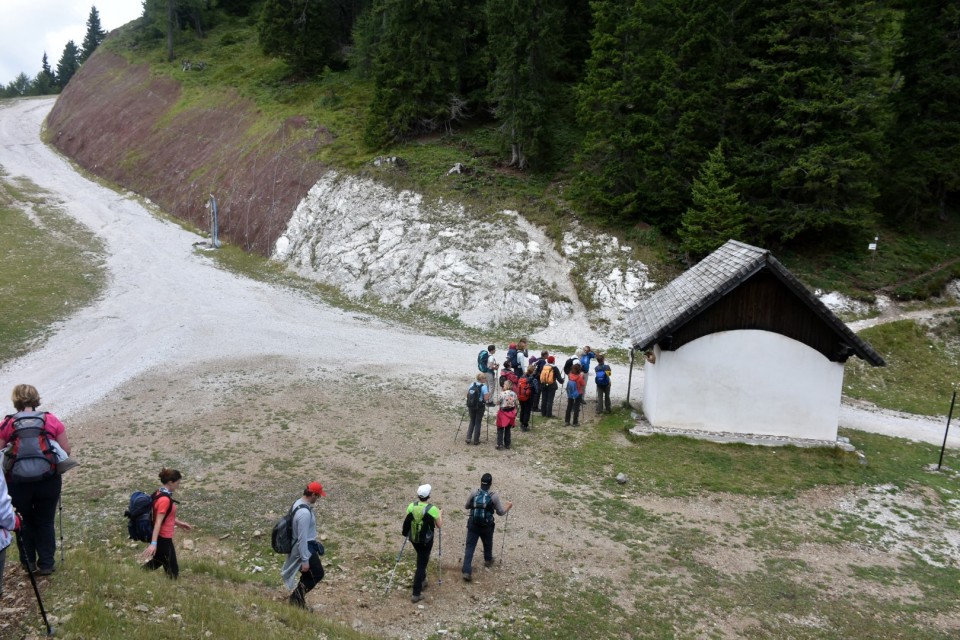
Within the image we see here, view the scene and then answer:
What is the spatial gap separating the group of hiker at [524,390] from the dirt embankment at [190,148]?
2168 cm

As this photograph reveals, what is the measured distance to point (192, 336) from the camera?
78.9ft

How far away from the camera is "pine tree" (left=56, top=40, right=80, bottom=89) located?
99.5 metres

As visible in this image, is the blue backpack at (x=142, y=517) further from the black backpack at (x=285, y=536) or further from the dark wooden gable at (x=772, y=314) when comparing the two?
the dark wooden gable at (x=772, y=314)

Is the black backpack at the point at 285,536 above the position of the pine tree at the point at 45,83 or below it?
below

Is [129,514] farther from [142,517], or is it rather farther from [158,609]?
[158,609]

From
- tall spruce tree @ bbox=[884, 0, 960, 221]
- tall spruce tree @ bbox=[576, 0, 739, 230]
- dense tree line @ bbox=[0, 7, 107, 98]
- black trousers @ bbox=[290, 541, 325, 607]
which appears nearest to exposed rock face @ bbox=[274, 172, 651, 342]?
tall spruce tree @ bbox=[576, 0, 739, 230]

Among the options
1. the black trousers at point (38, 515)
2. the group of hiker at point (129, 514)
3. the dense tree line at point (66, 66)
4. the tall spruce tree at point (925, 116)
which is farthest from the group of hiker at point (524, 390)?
the dense tree line at point (66, 66)

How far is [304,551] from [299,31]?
49.4 metres

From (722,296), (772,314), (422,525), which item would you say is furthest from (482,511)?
(772,314)

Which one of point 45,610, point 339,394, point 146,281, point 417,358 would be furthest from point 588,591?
point 146,281

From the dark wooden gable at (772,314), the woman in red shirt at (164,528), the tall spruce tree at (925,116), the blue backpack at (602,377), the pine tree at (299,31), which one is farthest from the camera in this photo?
the pine tree at (299,31)

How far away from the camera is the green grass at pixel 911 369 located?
22.4 meters

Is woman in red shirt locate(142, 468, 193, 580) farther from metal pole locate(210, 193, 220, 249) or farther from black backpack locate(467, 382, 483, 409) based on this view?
metal pole locate(210, 193, 220, 249)

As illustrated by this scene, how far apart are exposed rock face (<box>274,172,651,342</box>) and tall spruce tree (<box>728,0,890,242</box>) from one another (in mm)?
7453
